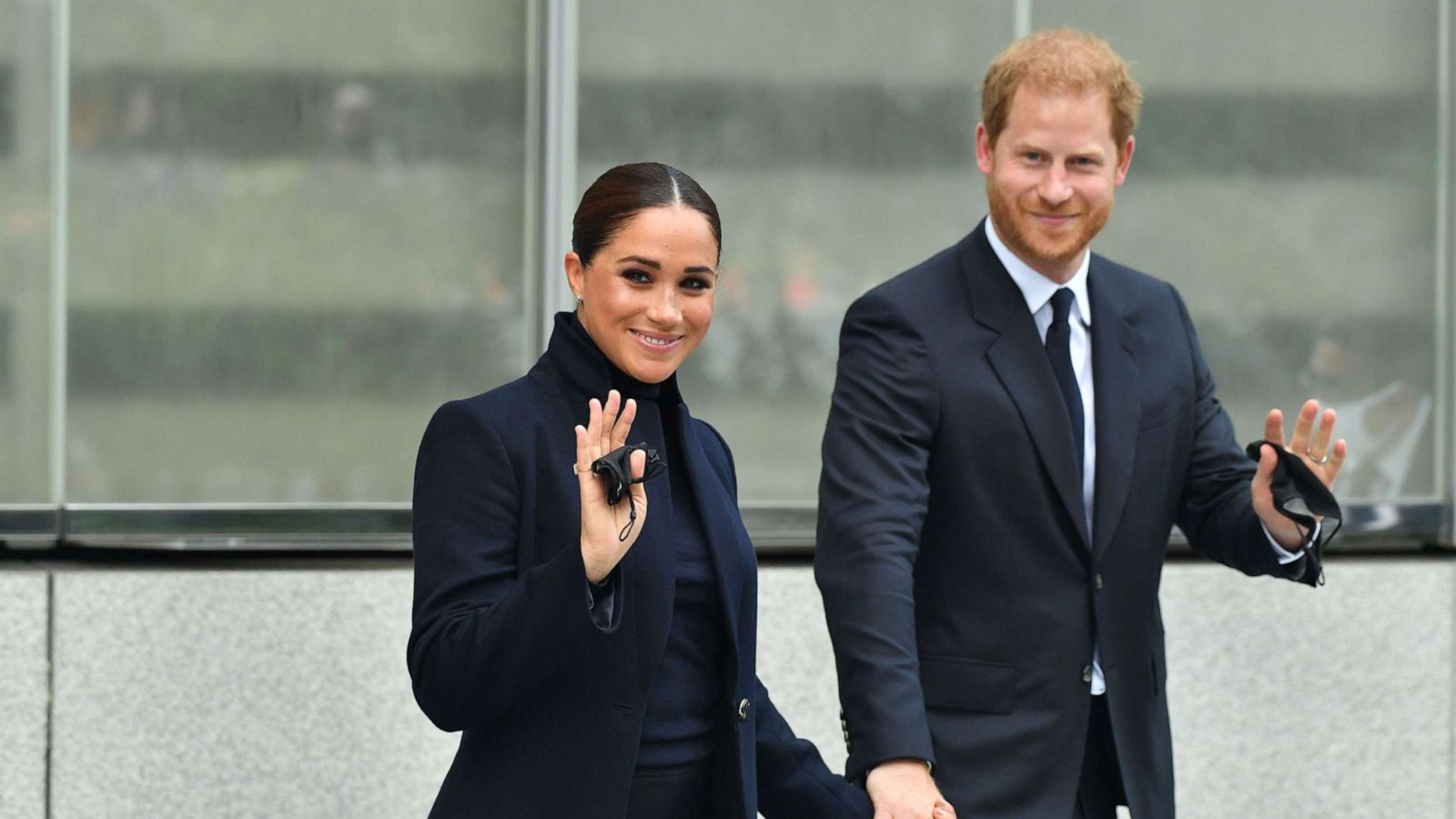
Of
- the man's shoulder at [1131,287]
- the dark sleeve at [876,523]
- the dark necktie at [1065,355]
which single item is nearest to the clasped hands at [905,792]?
the dark sleeve at [876,523]

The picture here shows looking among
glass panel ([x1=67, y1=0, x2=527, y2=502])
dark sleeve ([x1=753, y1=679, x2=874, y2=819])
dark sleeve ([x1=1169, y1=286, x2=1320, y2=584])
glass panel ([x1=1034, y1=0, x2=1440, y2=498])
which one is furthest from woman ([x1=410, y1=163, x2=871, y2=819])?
glass panel ([x1=1034, y1=0, x2=1440, y2=498])

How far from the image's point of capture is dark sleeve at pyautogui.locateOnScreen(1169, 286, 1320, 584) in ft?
11.6

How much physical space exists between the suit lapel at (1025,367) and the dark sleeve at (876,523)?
149 mm

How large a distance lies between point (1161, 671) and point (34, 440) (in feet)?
11.5

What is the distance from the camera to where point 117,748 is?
541 centimetres

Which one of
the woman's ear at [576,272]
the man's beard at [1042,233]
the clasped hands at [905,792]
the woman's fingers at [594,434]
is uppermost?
the man's beard at [1042,233]

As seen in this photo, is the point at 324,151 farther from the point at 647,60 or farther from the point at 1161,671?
the point at 1161,671

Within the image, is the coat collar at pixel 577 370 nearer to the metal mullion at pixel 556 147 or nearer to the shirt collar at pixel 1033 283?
the shirt collar at pixel 1033 283

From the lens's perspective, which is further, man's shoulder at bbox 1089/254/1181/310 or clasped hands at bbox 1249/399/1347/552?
man's shoulder at bbox 1089/254/1181/310

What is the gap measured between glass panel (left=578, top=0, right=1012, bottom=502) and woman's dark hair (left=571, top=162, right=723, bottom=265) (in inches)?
116

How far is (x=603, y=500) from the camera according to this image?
2.49 m

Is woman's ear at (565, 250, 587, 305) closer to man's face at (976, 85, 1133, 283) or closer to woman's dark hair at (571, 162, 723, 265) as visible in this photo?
woman's dark hair at (571, 162, 723, 265)

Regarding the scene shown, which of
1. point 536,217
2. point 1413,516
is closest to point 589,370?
point 536,217

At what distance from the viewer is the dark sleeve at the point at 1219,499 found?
3521mm
